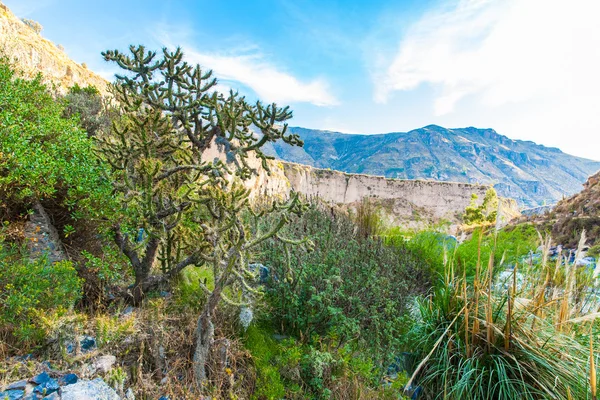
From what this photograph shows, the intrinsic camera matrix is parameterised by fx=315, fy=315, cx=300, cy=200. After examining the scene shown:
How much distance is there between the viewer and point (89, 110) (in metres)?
6.57

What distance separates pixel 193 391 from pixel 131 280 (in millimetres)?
1460

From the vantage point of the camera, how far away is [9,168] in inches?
88.2

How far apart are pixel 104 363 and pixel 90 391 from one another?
0.29 m

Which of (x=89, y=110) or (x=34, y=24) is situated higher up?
(x=34, y=24)

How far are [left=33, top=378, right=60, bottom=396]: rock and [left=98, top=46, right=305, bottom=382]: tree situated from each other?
0.74 m

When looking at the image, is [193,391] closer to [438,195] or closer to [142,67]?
[142,67]

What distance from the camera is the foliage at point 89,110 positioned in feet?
18.7

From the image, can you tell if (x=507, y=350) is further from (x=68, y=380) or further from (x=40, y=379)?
(x=40, y=379)

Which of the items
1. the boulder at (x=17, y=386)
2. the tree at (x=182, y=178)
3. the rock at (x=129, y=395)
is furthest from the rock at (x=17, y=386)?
the tree at (x=182, y=178)

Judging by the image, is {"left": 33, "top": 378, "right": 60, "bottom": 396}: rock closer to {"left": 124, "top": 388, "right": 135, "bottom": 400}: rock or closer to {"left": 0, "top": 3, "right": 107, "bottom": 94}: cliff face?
{"left": 124, "top": 388, "right": 135, "bottom": 400}: rock

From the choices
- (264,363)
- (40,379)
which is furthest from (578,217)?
(40,379)

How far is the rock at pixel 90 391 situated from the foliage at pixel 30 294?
522 millimetres

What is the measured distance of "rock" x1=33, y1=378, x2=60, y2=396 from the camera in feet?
5.05

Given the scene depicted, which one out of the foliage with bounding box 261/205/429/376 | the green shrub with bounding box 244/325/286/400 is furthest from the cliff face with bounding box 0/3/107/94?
the green shrub with bounding box 244/325/286/400
